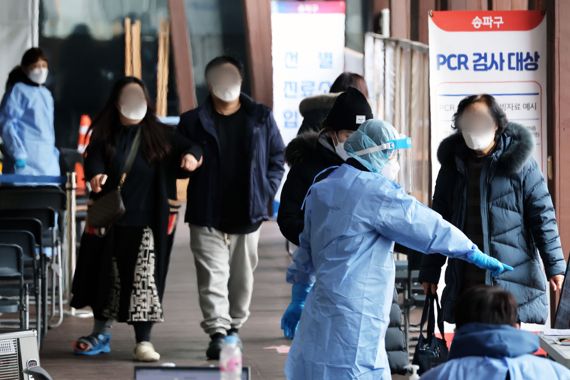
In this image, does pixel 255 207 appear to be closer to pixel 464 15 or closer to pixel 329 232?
pixel 464 15

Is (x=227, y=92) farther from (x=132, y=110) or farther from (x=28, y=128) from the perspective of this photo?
(x=28, y=128)

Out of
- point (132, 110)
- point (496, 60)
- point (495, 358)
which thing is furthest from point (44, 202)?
point (495, 358)

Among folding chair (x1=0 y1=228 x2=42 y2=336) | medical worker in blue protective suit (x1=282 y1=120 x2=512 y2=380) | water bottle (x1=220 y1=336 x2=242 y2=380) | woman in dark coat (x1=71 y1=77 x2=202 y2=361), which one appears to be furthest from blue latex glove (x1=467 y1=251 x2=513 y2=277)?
folding chair (x1=0 y1=228 x2=42 y2=336)

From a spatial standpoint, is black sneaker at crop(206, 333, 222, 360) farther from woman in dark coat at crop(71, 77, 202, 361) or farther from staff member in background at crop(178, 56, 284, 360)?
woman in dark coat at crop(71, 77, 202, 361)

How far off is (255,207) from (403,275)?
1.03 m

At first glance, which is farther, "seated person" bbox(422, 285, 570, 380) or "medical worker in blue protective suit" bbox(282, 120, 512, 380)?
"medical worker in blue protective suit" bbox(282, 120, 512, 380)

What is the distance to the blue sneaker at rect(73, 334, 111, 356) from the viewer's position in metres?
9.18

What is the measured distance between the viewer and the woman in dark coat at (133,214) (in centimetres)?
877

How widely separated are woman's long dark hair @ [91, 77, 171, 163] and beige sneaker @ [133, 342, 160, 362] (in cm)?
115

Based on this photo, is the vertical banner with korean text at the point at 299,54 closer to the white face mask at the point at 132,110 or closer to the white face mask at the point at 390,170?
the white face mask at the point at 132,110

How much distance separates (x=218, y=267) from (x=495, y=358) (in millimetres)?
4902

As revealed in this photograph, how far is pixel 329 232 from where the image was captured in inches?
217

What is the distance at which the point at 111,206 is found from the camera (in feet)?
28.3

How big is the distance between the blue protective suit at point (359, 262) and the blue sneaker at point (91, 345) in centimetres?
385
